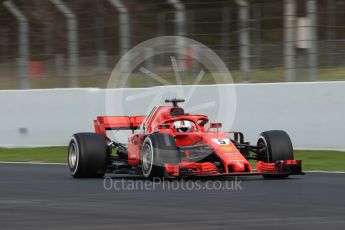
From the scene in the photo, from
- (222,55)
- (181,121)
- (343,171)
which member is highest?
(222,55)

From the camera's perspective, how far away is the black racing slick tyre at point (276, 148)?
12266 millimetres

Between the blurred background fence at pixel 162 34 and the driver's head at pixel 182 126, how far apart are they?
191 inches

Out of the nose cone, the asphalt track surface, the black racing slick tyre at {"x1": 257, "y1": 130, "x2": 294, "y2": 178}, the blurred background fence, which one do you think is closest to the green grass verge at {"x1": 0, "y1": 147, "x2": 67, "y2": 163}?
the blurred background fence

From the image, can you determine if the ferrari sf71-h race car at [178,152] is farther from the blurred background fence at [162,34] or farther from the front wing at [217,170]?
the blurred background fence at [162,34]

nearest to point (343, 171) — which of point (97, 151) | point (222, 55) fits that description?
point (97, 151)

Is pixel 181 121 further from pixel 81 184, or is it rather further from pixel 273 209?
pixel 273 209

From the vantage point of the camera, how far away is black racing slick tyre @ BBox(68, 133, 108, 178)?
12695mm

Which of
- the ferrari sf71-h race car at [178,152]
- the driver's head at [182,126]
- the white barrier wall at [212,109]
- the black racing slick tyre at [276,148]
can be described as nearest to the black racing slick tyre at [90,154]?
the ferrari sf71-h race car at [178,152]

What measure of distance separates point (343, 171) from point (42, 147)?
7816 millimetres

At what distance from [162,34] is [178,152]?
7.86 metres

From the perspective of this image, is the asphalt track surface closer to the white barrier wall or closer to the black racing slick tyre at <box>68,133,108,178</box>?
the black racing slick tyre at <box>68,133,108,178</box>

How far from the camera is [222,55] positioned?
60.3 feet

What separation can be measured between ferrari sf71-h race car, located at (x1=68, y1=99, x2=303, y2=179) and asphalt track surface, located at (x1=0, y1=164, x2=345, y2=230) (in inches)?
8.1

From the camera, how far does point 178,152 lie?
461 inches
